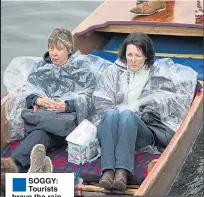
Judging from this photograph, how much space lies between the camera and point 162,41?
17.2 ft

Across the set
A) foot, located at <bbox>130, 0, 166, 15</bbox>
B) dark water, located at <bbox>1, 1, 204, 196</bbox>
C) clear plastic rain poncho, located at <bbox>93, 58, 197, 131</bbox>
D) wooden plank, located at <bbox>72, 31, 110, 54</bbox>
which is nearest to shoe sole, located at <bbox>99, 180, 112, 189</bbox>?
clear plastic rain poncho, located at <bbox>93, 58, 197, 131</bbox>

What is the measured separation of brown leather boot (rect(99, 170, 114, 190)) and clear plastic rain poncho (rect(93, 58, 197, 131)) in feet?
1.60

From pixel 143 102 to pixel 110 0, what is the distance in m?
2.30

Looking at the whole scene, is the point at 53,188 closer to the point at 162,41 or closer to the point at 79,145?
the point at 79,145

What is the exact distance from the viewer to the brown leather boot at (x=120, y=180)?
10.5 feet

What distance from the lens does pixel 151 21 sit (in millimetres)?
5074

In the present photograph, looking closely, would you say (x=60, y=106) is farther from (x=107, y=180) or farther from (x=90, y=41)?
(x=90, y=41)

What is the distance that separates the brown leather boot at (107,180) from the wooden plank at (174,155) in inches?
7.5

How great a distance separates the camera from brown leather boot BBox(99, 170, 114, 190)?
10.5ft

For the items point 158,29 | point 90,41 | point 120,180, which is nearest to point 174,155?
point 120,180

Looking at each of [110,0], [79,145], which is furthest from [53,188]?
[110,0]

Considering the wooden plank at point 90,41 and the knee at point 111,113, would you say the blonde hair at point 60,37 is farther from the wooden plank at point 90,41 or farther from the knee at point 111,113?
the wooden plank at point 90,41

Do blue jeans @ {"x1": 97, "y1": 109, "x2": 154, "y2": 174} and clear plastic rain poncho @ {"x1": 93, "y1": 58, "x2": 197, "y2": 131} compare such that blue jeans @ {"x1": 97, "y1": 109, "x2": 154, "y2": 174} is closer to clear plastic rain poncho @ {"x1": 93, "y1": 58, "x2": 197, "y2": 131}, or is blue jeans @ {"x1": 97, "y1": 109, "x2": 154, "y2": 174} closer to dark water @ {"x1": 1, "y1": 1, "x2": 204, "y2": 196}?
clear plastic rain poncho @ {"x1": 93, "y1": 58, "x2": 197, "y2": 131}

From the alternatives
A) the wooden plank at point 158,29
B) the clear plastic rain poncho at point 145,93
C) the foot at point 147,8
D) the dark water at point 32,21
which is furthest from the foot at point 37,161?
the dark water at point 32,21
